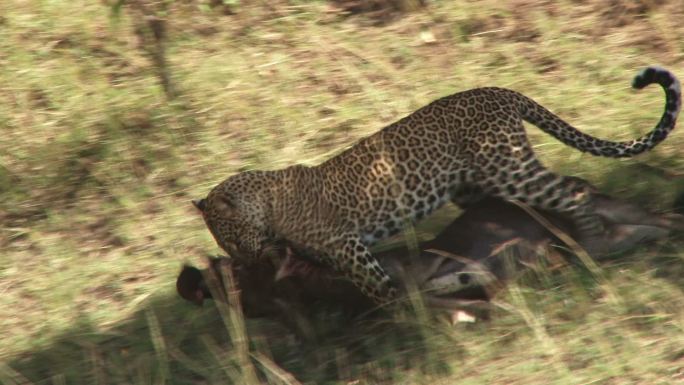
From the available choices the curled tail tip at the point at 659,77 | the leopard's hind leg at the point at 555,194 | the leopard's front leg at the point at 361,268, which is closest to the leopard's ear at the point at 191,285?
the leopard's front leg at the point at 361,268

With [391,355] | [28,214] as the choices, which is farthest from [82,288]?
[391,355]

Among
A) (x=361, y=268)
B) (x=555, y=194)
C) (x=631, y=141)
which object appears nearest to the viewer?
(x=361, y=268)

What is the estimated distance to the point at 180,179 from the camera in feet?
28.0

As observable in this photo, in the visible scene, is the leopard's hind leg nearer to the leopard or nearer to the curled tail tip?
the leopard

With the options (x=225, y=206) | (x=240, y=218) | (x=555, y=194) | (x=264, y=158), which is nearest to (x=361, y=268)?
(x=240, y=218)

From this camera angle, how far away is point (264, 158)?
28.0 ft

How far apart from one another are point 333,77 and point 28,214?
2.59 meters

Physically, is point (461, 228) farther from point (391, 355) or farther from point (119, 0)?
point (119, 0)

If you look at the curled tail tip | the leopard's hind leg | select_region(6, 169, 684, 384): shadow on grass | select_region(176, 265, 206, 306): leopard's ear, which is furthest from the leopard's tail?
select_region(176, 265, 206, 306): leopard's ear

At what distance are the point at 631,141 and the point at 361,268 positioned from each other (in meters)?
1.76

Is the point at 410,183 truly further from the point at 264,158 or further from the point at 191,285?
the point at 264,158

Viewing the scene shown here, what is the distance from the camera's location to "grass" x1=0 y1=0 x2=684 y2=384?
20.3ft

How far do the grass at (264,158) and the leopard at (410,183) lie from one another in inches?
17.7

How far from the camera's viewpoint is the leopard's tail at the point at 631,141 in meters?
6.53
